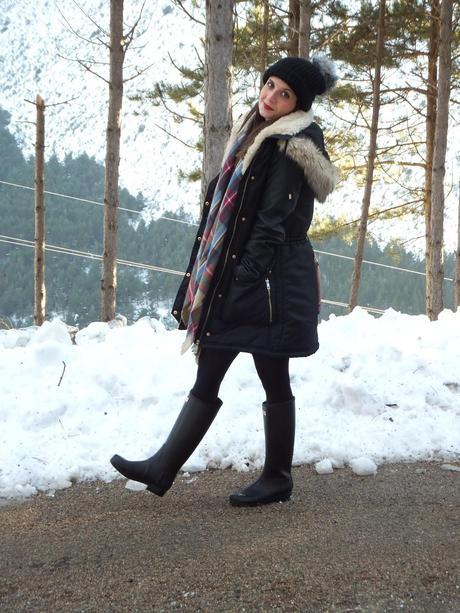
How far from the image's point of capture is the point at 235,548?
2447 millimetres

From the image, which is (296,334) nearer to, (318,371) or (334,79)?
(334,79)

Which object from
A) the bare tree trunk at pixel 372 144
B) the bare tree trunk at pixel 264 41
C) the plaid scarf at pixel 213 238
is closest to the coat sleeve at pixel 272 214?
the plaid scarf at pixel 213 238

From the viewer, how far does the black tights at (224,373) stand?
2.89 metres

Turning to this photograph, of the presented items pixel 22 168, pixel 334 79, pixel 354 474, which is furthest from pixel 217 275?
pixel 22 168

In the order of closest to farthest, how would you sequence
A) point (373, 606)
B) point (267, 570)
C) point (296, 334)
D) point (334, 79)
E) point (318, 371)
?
point (373, 606) → point (267, 570) → point (296, 334) → point (334, 79) → point (318, 371)

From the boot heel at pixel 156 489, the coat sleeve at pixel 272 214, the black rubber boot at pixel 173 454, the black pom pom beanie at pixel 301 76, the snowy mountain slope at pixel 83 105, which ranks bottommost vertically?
the boot heel at pixel 156 489

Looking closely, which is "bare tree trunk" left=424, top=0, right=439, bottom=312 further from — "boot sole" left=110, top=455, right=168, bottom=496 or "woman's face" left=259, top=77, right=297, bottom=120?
"boot sole" left=110, top=455, right=168, bottom=496

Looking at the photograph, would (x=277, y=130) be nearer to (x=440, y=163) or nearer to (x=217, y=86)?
(x=217, y=86)

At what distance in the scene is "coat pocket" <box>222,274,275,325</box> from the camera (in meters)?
2.74

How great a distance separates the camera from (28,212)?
9819 centimetres

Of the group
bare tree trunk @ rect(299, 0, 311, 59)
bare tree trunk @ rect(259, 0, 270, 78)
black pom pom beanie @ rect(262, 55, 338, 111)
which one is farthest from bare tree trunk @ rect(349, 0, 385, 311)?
black pom pom beanie @ rect(262, 55, 338, 111)

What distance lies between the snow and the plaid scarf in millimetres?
977

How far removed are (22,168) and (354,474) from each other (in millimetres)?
121853

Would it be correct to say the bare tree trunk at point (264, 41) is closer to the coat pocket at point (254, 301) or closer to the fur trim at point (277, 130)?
the fur trim at point (277, 130)
